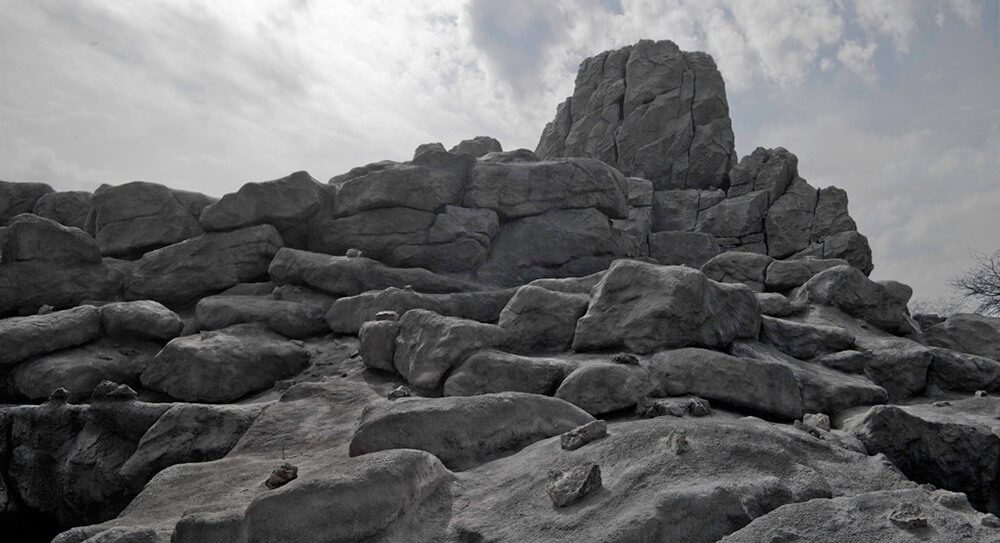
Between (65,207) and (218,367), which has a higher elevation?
(65,207)

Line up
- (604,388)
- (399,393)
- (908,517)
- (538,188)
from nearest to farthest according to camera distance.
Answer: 1. (908,517)
2. (604,388)
3. (399,393)
4. (538,188)

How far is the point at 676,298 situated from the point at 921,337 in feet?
30.1

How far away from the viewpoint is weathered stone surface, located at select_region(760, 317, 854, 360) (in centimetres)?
1354

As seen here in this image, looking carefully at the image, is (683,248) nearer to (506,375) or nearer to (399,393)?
(506,375)

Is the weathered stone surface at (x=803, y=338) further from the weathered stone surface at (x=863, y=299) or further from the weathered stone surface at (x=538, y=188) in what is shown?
the weathered stone surface at (x=538, y=188)

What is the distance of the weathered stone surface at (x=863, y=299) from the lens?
633 inches

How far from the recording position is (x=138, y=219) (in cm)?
2041

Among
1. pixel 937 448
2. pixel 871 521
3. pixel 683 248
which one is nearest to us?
pixel 871 521

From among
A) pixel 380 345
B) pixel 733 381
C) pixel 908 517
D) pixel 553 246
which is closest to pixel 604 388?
pixel 733 381

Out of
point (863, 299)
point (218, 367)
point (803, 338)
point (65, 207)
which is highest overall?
point (863, 299)

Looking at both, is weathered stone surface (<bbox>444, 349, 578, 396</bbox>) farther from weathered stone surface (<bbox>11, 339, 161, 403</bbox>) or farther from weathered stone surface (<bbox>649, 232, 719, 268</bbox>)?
weathered stone surface (<bbox>649, 232, 719, 268</bbox>)

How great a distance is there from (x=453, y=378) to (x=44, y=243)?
1364cm

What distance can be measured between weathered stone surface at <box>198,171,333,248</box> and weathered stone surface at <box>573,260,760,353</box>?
35.9ft

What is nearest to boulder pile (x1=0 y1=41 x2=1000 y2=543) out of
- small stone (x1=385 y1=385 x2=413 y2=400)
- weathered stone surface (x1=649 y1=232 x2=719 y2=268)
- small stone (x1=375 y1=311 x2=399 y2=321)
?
small stone (x1=385 y1=385 x2=413 y2=400)
